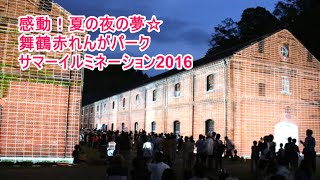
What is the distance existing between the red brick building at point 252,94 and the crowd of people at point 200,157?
2282 mm

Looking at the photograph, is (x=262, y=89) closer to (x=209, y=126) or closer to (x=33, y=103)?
(x=209, y=126)

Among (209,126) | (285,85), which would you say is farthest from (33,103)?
(285,85)

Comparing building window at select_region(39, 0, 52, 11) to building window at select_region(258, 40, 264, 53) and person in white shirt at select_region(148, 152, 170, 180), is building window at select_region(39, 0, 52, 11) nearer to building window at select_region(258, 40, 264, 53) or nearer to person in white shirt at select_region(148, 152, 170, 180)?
building window at select_region(258, 40, 264, 53)

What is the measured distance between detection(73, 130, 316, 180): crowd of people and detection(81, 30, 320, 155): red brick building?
89.8 inches

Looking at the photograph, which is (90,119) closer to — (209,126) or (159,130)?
(159,130)

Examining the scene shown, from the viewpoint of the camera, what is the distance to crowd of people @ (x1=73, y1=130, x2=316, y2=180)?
787cm

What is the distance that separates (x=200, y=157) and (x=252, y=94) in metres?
9.34

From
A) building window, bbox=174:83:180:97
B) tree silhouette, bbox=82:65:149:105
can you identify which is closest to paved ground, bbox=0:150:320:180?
building window, bbox=174:83:180:97

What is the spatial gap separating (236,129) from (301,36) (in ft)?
73.2

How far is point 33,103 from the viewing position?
19203mm

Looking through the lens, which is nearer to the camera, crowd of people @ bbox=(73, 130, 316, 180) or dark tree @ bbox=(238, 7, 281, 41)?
crowd of people @ bbox=(73, 130, 316, 180)

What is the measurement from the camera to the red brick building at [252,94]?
24484 millimetres

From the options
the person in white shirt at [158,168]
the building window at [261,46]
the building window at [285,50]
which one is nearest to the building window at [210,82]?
the building window at [261,46]

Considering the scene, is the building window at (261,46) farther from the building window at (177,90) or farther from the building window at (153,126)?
the building window at (153,126)
